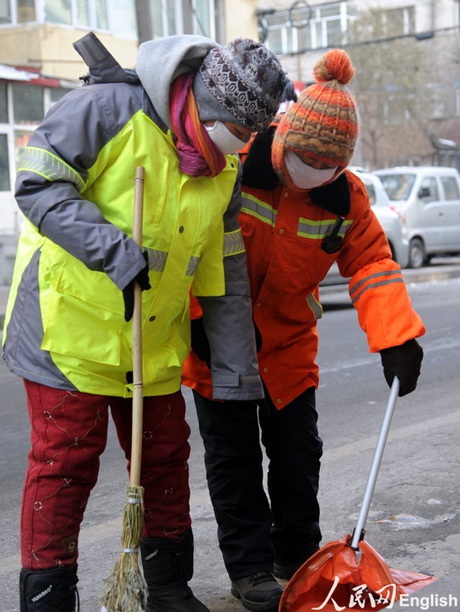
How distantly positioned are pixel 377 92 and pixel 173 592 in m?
33.2

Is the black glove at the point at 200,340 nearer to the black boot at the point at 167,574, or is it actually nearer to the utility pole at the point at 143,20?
the black boot at the point at 167,574

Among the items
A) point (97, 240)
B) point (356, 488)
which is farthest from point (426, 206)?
point (97, 240)

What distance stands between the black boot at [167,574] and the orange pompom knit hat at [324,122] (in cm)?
118

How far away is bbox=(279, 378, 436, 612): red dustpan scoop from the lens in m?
3.06

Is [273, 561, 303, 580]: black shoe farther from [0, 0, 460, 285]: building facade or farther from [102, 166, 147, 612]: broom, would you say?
[0, 0, 460, 285]: building facade

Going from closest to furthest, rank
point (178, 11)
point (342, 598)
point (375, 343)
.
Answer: point (342, 598) → point (375, 343) → point (178, 11)

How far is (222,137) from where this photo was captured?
115 inches

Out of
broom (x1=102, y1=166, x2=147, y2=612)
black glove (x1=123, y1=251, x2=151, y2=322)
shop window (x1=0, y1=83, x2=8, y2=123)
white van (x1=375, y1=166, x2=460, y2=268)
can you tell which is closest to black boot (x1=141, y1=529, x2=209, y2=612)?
broom (x1=102, y1=166, x2=147, y2=612)

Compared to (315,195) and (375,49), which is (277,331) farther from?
(375,49)

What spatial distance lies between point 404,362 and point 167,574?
97 centimetres

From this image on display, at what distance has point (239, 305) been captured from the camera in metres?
3.17

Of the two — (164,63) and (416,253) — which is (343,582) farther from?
(416,253)

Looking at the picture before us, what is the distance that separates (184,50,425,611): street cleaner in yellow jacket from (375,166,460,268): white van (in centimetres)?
1537

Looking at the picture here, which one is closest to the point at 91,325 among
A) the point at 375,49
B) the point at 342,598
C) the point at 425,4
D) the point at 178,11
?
the point at 342,598
